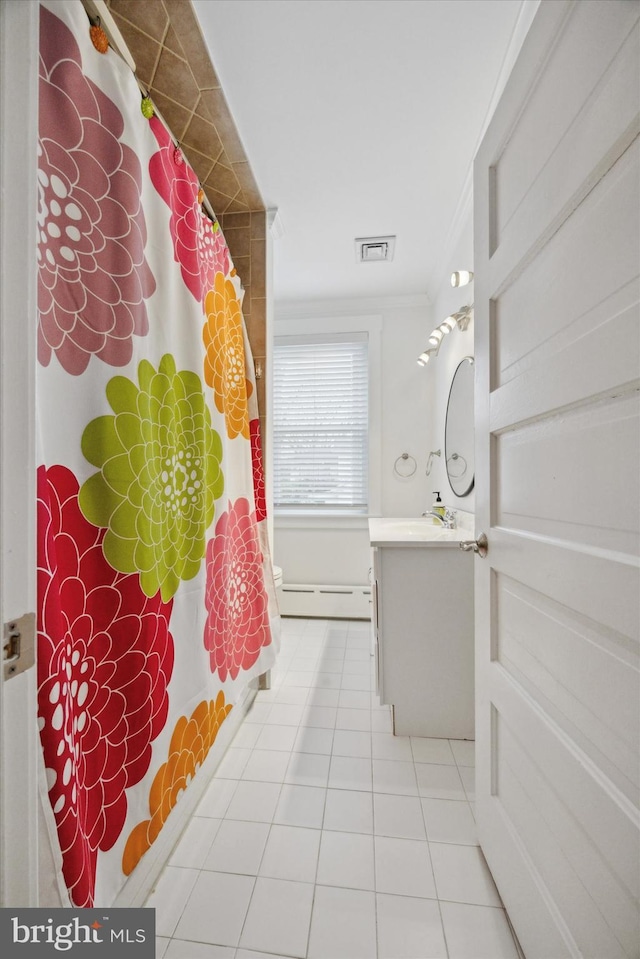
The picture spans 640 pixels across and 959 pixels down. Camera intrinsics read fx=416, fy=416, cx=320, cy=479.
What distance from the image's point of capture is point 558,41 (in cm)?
74

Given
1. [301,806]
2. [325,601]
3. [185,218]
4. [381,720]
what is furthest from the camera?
[325,601]

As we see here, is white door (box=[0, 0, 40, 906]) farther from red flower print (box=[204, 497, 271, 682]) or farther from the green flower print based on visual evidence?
red flower print (box=[204, 497, 271, 682])

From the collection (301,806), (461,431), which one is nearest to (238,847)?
(301,806)

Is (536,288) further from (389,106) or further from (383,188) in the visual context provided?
(383,188)

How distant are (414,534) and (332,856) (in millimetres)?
1261

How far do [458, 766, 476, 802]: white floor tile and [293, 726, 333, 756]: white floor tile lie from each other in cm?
49

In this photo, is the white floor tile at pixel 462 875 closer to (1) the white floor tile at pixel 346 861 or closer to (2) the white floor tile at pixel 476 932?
(2) the white floor tile at pixel 476 932

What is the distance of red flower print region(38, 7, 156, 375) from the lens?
0.73 metres

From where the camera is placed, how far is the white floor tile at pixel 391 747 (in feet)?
5.30

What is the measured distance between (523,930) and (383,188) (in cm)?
259

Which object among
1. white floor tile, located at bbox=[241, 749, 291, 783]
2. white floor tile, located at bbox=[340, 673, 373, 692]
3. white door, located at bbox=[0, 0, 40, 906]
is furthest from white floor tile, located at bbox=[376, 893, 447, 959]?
white floor tile, located at bbox=[340, 673, 373, 692]

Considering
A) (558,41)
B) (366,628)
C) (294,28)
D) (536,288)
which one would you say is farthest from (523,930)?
(294,28)

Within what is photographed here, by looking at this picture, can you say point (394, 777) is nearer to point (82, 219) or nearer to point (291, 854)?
point (291, 854)

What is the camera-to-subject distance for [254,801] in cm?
137
